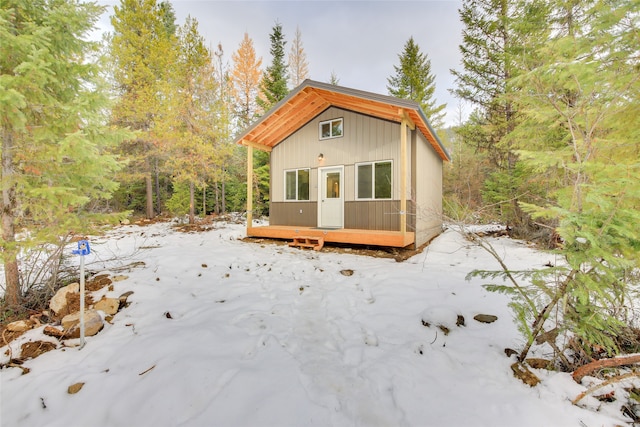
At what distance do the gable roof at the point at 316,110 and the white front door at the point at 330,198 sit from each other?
6.56ft

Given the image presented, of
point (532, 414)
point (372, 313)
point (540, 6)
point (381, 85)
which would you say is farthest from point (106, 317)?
point (381, 85)

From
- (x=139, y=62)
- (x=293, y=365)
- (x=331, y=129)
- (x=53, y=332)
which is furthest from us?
(x=139, y=62)

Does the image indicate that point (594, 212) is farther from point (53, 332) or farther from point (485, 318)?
point (53, 332)

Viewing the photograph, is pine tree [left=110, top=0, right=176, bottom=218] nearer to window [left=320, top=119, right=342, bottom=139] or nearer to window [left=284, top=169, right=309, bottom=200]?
window [left=284, top=169, right=309, bottom=200]

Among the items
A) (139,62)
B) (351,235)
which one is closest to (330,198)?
(351,235)

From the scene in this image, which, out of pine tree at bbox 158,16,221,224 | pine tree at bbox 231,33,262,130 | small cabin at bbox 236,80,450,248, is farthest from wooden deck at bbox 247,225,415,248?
pine tree at bbox 231,33,262,130

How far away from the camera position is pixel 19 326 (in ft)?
9.17

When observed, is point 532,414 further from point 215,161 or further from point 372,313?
point 215,161

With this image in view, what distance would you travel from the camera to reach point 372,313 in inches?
130

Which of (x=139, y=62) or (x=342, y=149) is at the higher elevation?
(x=139, y=62)

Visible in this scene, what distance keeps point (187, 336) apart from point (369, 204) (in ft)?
19.6

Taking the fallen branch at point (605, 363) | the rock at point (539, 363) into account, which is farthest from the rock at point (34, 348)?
the fallen branch at point (605, 363)

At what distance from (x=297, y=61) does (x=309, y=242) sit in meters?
17.6

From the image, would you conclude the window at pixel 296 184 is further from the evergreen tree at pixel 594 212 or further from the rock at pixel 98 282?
the evergreen tree at pixel 594 212
